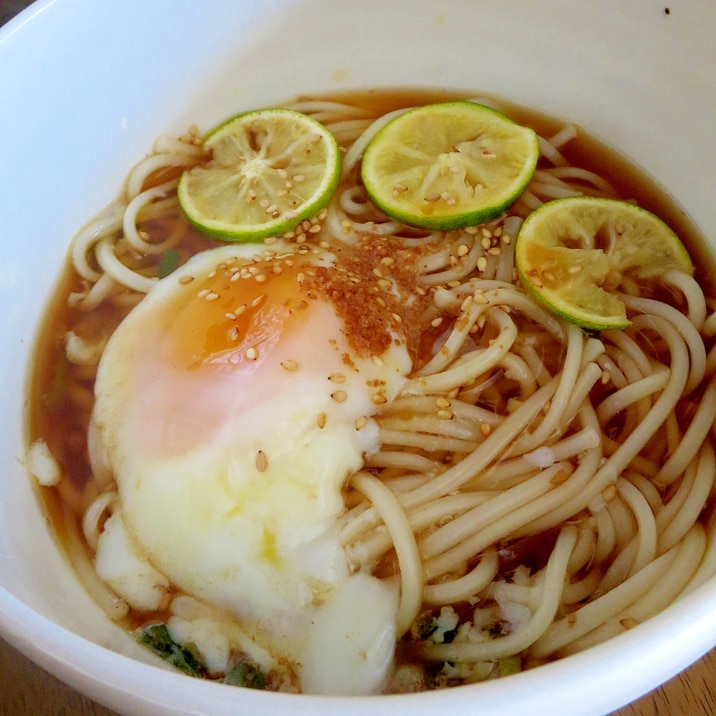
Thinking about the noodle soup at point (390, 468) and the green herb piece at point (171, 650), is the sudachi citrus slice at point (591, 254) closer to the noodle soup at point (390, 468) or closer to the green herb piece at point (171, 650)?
the noodle soup at point (390, 468)

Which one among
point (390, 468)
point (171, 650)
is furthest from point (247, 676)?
point (390, 468)

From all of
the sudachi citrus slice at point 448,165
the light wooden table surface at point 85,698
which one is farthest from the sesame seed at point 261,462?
the sudachi citrus slice at point 448,165

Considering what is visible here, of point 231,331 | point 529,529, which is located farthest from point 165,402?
point 529,529

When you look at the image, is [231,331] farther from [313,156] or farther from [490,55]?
[490,55]

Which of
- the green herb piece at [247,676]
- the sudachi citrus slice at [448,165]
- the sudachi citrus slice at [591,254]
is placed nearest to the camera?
the green herb piece at [247,676]

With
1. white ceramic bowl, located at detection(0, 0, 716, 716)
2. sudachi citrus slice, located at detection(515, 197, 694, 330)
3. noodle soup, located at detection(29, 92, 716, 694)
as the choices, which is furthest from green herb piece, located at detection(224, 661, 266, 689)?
sudachi citrus slice, located at detection(515, 197, 694, 330)

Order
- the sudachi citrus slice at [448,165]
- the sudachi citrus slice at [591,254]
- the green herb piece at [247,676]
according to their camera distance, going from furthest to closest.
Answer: the sudachi citrus slice at [448,165]
the sudachi citrus slice at [591,254]
the green herb piece at [247,676]

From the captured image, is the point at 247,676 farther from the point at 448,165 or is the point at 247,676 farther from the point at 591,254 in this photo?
the point at 448,165
